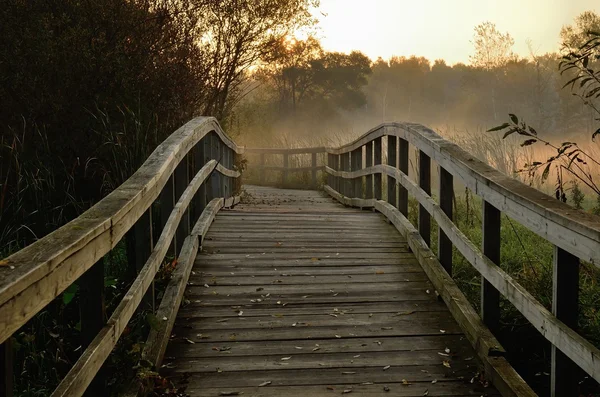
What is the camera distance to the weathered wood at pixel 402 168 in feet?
17.9

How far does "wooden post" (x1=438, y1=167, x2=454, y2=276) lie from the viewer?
3.96 m

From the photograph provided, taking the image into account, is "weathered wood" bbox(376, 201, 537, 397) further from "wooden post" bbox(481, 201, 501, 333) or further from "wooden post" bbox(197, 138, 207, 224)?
"wooden post" bbox(197, 138, 207, 224)

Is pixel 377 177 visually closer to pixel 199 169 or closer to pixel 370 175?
pixel 370 175

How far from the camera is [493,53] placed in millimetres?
39188

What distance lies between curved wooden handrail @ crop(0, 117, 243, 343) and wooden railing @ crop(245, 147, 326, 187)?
1135cm

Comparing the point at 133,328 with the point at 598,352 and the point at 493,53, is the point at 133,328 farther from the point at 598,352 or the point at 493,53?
the point at 493,53

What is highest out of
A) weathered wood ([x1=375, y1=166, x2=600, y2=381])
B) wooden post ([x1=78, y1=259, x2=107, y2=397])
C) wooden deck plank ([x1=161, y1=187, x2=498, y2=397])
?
wooden post ([x1=78, y1=259, x2=107, y2=397])

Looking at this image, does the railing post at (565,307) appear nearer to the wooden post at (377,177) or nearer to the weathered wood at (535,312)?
the weathered wood at (535,312)

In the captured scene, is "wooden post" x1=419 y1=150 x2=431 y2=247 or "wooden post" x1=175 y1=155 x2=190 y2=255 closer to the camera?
"wooden post" x1=175 y1=155 x2=190 y2=255

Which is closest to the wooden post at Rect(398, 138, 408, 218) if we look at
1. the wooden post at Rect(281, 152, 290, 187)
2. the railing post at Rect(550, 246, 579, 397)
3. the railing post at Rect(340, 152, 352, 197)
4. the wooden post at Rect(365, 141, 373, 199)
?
the wooden post at Rect(365, 141, 373, 199)

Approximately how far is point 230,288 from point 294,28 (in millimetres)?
10551

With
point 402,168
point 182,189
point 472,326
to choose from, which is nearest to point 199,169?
point 182,189

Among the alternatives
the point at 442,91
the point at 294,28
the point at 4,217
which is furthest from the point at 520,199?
the point at 442,91

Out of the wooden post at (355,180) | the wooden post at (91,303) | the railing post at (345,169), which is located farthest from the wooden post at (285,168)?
the wooden post at (91,303)
